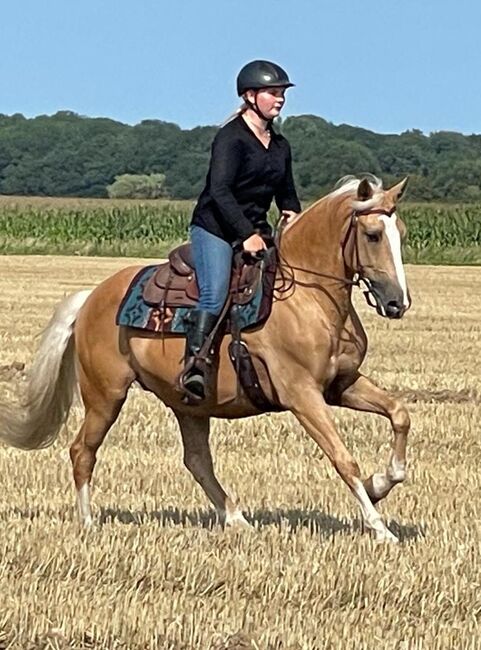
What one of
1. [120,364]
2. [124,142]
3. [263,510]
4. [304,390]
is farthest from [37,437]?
[124,142]

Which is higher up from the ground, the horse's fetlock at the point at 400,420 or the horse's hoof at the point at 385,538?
the horse's fetlock at the point at 400,420

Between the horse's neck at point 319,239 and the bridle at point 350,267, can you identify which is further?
the horse's neck at point 319,239

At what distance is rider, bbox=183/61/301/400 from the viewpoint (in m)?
8.44

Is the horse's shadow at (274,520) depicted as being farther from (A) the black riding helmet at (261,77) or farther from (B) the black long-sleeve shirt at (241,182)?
(A) the black riding helmet at (261,77)

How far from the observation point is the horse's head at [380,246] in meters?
7.98

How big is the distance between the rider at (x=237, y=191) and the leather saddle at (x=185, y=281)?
8cm

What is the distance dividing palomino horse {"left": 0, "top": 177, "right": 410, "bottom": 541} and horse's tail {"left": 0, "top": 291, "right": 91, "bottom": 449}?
5.7 inches

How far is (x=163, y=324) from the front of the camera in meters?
8.90

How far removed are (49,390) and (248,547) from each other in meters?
2.32

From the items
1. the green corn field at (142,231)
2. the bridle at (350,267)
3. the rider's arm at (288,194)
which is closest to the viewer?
the bridle at (350,267)

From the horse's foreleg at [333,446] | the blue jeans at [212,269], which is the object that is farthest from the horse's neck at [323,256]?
the horse's foreleg at [333,446]

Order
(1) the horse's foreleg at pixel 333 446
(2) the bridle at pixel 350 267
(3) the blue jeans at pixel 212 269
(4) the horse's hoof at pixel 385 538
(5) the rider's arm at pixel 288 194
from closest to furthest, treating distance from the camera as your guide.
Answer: (4) the horse's hoof at pixel 385 538, (1) the horse's foreleg at pixel 333 446, (2) the bridle at pixel 350 267, (3) the blue jeans at pixel 212 269, (5) the rider's arm at pixel 288 194

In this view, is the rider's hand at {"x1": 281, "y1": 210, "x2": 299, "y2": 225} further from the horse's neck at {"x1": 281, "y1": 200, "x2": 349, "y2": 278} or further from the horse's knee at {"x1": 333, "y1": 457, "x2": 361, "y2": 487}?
the horse's knee at {"x1": 333, "y1": 457, "x2": 361, "y2": 487}

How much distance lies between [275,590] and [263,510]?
2719 millimetres
